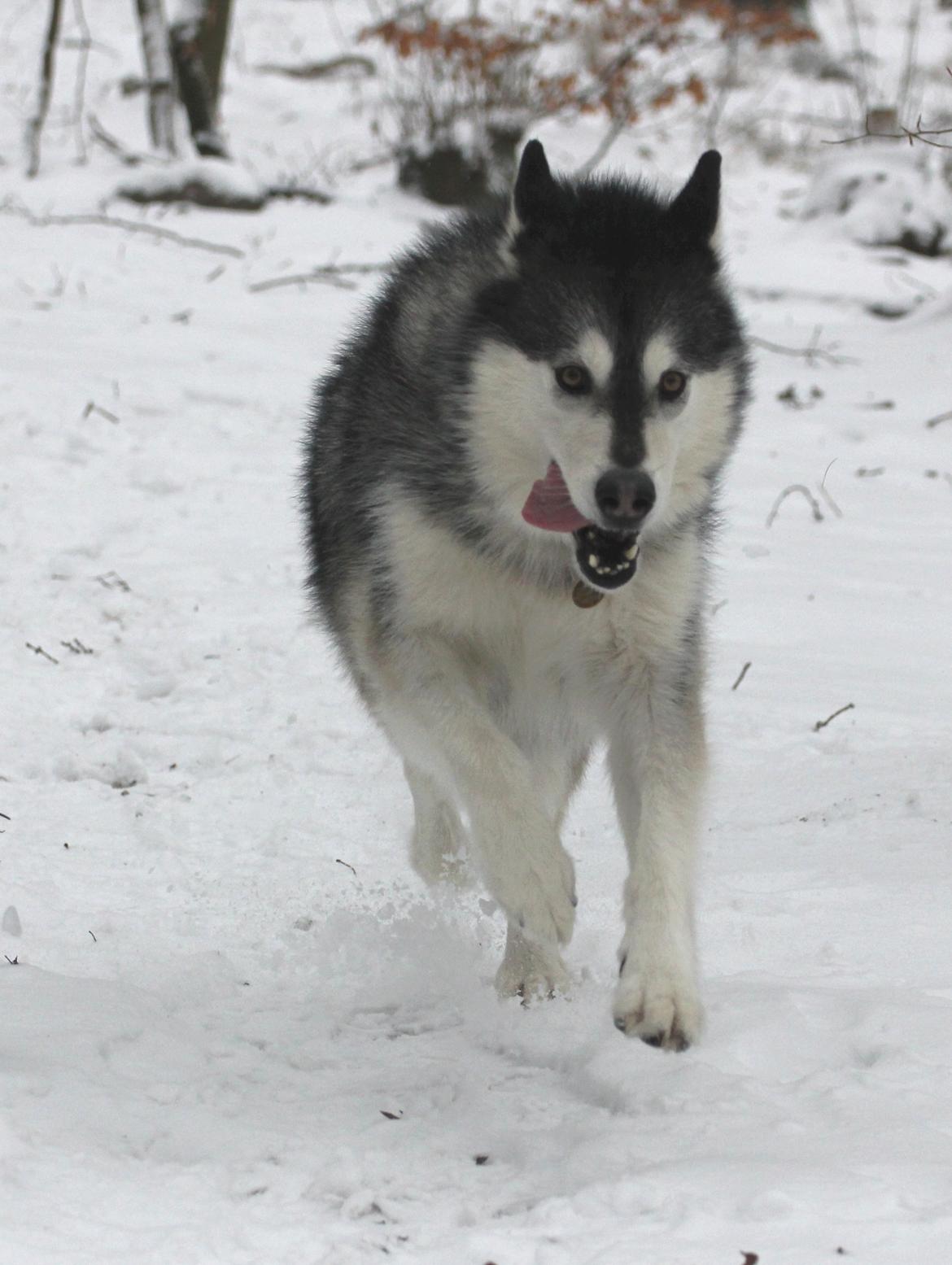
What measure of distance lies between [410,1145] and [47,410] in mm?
4922

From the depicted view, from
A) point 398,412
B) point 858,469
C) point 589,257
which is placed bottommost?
point 858,469

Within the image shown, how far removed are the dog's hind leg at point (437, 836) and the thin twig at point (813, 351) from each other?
18.5 ft

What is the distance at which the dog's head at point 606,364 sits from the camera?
106 inches

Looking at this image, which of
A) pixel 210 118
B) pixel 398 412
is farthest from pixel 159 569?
pixel 210 118

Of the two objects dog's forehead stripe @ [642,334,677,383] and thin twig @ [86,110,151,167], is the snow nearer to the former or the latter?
dog's forehead stripe @ [642,334,677,383]

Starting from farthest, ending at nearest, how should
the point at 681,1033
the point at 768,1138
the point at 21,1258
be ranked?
the point at 681,1033 → the point at 768,1138 → the point at 21,1258

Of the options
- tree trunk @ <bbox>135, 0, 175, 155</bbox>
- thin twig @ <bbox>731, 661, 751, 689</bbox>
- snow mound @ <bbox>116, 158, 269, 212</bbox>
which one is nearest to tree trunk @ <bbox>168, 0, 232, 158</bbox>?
tree trunk @ <bbox>135, 0, 175, 155</bbox>

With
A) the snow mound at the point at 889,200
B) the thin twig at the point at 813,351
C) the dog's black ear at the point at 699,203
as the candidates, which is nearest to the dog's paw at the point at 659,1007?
the dog's black ear at the point at 699,203

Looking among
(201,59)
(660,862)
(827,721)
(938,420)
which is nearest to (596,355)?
(660,862)

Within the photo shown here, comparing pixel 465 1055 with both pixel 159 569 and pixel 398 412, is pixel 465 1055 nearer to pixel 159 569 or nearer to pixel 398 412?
pixel 398 412

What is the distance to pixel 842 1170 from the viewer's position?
2.17 metres

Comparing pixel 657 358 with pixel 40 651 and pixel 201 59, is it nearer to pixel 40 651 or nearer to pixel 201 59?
pixel 40 651

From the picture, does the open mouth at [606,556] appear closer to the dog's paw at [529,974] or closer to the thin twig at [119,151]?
the dog's paw at [529,974]

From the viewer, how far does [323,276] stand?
9641 mm
